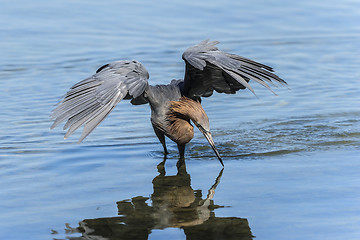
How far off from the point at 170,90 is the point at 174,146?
103cm

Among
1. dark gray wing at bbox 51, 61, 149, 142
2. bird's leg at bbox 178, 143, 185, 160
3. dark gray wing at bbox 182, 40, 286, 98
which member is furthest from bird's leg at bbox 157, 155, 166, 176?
dark gray wing at bbox 51, 61, 149, 142

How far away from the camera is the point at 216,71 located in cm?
739

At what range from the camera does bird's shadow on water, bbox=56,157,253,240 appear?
5.36m

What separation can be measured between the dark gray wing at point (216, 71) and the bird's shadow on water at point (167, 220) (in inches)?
51.2

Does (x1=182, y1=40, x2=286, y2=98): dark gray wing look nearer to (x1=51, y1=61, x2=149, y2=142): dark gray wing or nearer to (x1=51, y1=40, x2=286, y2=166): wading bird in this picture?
(x1=51, y1=40, x2=286, y2=166): wading bird

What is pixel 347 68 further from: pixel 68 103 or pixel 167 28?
pixel 68 103

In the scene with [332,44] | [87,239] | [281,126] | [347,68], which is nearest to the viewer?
[87,239]

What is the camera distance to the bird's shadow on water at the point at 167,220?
211 inches

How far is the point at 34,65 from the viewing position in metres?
12.2

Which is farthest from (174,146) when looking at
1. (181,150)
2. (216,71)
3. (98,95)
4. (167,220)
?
(167,220)

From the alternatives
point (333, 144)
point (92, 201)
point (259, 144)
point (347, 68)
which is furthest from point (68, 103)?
point (347, 68)

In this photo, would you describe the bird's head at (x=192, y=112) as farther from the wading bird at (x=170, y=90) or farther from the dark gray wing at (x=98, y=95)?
the dark gray wing at (x=98, y=95)

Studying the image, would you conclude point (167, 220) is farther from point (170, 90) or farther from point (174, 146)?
point (174, 146)

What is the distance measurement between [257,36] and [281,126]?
5.86 metres
